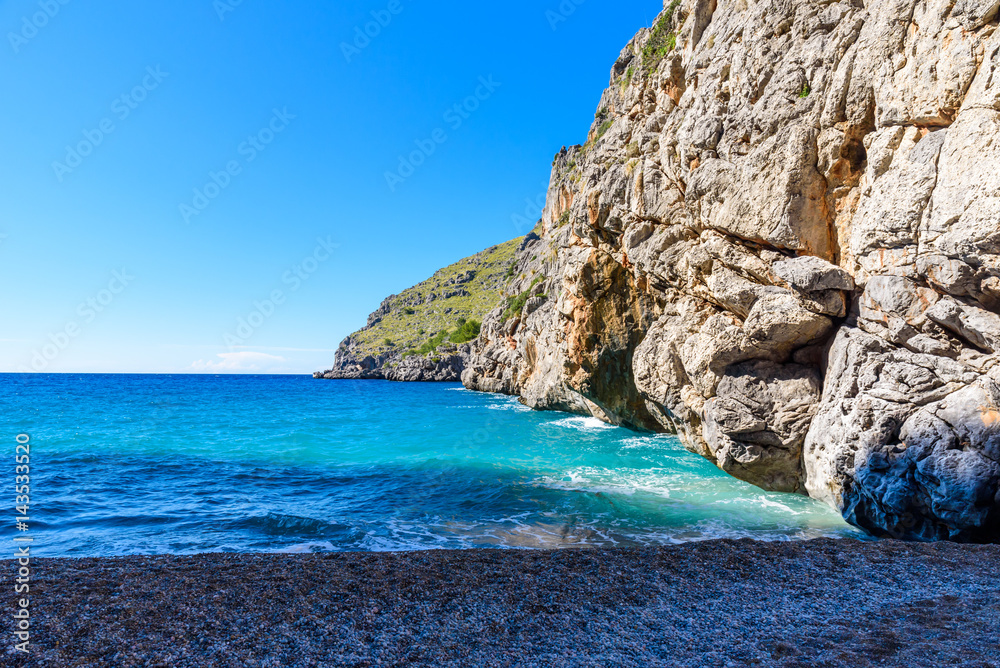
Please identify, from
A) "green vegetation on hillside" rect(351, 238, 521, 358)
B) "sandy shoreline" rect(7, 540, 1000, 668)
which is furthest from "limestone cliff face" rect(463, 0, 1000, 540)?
"green vegetation on hillside" rect(351, 238, 521, 358)

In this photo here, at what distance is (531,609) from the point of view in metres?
7.12

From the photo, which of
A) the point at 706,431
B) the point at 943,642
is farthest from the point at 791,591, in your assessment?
the point at 706,431

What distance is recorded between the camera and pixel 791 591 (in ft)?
25.5

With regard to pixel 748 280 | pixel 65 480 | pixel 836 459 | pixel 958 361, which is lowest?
pixel 65 480

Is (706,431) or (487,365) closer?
(706,431)

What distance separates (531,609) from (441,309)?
148 meters

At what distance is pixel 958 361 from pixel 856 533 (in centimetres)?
505

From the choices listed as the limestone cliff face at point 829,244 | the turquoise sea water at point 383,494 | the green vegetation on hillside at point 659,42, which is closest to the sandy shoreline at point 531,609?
the limestone cliff face at point 829,244

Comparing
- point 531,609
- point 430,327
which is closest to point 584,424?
point 531,609

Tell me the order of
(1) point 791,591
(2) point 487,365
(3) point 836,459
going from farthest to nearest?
1. (2) point 487,365
2. (3) point 836,459
3. (1) point 791,591

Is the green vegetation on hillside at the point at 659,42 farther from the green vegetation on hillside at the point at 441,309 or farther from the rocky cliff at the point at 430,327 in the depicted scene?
the green vegetation on hillside at the point at 441,309

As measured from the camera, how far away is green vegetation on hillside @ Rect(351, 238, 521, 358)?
13150 cm

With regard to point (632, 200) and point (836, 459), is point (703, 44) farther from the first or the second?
point (836, 459)

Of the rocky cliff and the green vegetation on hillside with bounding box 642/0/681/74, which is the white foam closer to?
the green vegetation on hillside with bounding box 642/0/681/74
